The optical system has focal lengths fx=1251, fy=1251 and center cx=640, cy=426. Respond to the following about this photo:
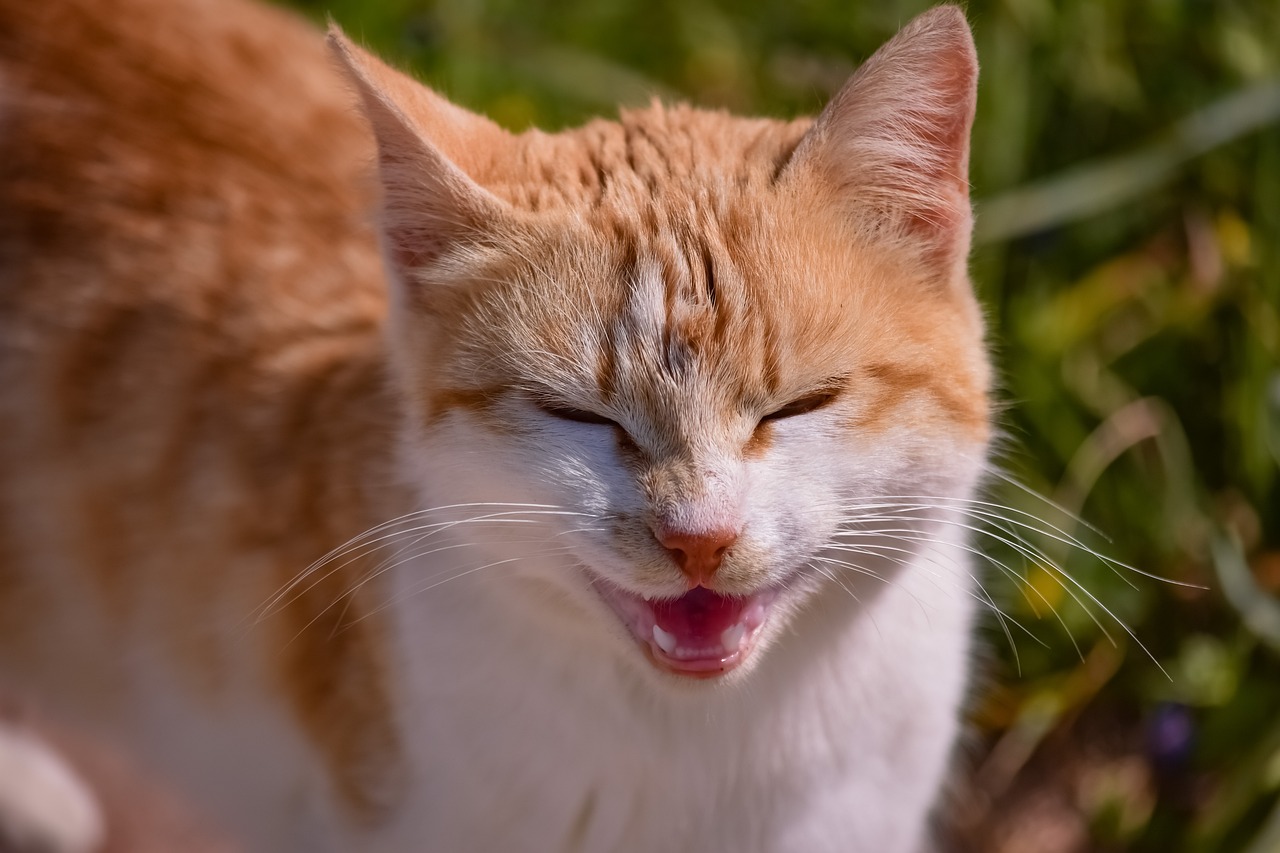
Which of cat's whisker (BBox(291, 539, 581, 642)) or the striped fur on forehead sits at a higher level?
the striped fur on forehead

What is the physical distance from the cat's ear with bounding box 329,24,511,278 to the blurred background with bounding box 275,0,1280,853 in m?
1.12

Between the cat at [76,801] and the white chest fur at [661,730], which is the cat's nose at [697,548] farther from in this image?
the cat at [76,801]

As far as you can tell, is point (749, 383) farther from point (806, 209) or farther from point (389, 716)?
point (389, 716)

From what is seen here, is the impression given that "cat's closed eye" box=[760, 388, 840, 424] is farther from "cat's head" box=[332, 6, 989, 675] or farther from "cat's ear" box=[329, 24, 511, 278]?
"cat's ear" box=[329, 24, 511, 278]

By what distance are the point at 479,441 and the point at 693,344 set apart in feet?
0.88

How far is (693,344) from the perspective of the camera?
126 centimetres

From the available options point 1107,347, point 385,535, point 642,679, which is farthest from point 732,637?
point 1107,347

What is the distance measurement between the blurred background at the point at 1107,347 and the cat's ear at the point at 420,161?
112cm

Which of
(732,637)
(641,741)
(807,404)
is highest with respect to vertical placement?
(807,404)

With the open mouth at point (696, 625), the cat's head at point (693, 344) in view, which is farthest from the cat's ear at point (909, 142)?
the open mouth at point (696, 625)

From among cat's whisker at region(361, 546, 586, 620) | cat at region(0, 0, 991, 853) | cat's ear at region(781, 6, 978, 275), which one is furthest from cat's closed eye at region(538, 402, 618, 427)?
cat's ear at region(781, 6, 978, 275)

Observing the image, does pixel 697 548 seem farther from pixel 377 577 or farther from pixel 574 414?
pixel 377 577

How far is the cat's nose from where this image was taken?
1.20 m

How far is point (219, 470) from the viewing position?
73.4 inches
